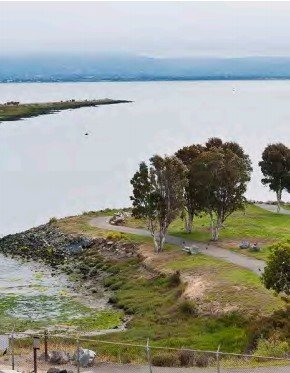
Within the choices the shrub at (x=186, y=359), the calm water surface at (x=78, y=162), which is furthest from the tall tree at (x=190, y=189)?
the shrub at (x=186, y=359)

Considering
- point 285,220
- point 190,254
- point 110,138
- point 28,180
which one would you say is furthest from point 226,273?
point 110,138

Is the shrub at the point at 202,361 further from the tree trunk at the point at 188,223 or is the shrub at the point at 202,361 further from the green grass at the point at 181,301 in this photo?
the tree trunk at the point at 188,223

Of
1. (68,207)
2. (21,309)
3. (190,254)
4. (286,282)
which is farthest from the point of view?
(68,207)

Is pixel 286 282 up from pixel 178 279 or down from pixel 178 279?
up

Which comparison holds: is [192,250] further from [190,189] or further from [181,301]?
[181,301]

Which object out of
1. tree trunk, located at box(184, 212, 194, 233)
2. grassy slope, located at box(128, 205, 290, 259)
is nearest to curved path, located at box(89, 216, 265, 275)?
grassy slope, located at box(128, 205, 290, 259)

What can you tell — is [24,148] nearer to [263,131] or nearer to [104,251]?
[263,131]
